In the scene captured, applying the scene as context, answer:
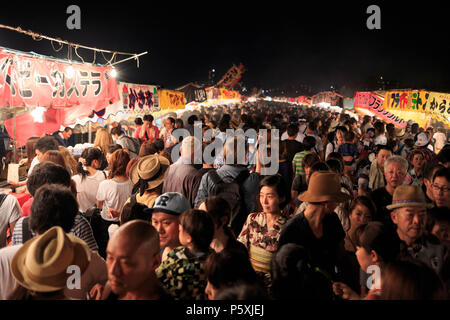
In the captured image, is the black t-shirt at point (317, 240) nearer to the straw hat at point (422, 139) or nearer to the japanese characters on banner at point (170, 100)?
the straw hat at point (422, 139)

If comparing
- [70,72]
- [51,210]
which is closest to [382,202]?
[51,210]

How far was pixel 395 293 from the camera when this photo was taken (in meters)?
1.87

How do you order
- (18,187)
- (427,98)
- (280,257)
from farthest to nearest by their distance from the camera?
(427,98) < (18,187) < (280,257)

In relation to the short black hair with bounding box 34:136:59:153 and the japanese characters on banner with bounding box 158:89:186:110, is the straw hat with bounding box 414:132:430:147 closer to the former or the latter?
the short black hair with bounding box 34:136:59:153

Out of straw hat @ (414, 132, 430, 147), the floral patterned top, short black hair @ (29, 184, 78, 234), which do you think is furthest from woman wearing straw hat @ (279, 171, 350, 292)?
straw hat @ (414, 132, 430, 147)

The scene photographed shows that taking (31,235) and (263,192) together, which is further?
(263,192)

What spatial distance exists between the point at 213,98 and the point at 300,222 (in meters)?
32.1

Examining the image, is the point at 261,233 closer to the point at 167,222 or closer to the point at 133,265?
the point at 167,222

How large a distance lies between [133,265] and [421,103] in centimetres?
1432

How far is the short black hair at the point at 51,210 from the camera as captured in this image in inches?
102

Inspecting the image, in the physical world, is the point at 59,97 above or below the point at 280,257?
above
